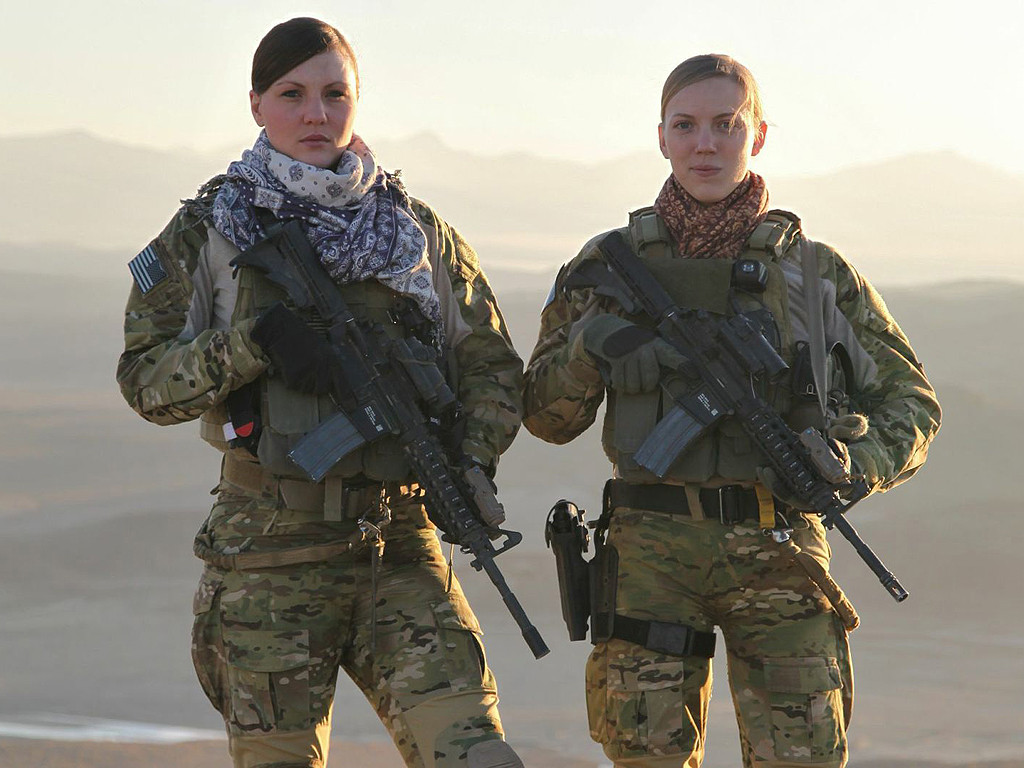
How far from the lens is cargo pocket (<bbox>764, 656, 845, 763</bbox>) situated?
13.7 feet

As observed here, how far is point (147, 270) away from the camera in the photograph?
4129 mm

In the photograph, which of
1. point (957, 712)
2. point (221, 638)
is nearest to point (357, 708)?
point (957, 712)

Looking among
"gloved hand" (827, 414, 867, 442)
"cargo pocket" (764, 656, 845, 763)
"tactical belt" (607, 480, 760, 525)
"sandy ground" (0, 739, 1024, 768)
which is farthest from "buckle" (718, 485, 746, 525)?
"sandy ground" (0, 739, 1024, 768)

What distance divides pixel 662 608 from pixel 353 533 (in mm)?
906

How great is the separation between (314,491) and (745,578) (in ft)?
4.11

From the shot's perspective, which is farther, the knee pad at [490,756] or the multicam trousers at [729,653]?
the multicam trousers at [729,653]

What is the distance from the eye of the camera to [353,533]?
4.20 meters

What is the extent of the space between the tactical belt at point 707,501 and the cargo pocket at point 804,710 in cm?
43

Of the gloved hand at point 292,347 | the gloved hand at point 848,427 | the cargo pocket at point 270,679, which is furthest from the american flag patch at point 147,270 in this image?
the gloved hand at point 848,427

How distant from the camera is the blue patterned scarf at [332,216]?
4176 millimetres

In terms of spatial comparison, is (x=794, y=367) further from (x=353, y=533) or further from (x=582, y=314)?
(x=353, y=533)

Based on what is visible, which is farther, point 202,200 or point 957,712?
point 957,712

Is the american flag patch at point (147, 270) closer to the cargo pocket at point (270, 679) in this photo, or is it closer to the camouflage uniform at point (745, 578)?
the cargo pocket at point (270, 679)

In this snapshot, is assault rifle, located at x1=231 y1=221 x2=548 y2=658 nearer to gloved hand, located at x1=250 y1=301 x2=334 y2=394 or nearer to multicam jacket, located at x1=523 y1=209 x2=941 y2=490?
gloved hand, located at x1=250 y1=301 x2=334 y2=394
